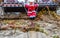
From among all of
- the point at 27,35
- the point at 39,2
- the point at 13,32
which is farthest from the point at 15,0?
the point at 27,35

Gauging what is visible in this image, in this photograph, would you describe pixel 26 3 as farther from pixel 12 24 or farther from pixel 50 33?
pixel 50 33

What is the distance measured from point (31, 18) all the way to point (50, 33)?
862mm

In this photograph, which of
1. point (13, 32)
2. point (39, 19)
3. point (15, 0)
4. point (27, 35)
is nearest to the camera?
point (27, 35)

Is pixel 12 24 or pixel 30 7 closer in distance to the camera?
pixel 12 24

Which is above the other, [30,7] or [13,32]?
[30,7]

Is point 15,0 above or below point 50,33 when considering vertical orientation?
above

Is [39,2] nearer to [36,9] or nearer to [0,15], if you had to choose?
[36,9]

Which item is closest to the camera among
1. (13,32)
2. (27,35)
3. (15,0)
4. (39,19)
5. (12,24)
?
(27,35)

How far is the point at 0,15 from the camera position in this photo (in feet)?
15.2

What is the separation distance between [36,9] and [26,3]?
10.9 inches

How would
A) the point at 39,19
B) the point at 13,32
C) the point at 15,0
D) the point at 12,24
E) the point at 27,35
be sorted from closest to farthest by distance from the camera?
the point at 27,35
the point at 13,32
the point at 12,24
the point at 39,19
the point at 15,0

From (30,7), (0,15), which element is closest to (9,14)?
(0,15)

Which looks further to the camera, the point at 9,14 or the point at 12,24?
the point at 9,14

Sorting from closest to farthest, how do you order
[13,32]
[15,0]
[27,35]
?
[27,35] < [13,32] < [15,0]
